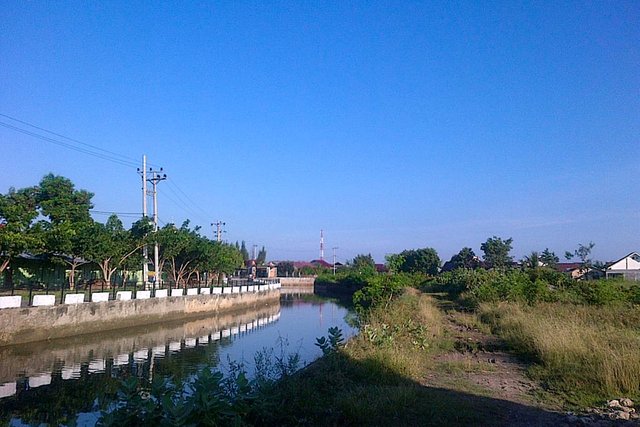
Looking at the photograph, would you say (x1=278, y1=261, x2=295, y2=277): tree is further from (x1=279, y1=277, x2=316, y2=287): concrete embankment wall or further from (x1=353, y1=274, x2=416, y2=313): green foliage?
(x1=353, y1=274, x2=416, y2=313): green foliage

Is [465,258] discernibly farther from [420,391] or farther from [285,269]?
[420,391]

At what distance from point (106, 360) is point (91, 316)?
19.6 ft

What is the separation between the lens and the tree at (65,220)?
25.7 meters

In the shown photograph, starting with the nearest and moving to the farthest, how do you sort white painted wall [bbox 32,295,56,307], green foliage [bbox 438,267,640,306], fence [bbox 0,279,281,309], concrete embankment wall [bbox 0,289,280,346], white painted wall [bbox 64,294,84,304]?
concrete embankment wall [bbox 0,289,280,346]
fence [bbox 0,279,281,309]
white painted wall [bbox 32,295,56,307]
green foliage [bbox 438,267,640,306]
white painted wall [bbox 64,294,84,304]

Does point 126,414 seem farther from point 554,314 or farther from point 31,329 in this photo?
point 31,329

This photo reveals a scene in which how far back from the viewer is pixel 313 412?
20.8 feet

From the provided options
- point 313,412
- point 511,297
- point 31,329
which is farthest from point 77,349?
point 511,297

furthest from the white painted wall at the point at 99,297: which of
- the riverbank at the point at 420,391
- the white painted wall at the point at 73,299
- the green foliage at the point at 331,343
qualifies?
the green foliage at the point at 331,343

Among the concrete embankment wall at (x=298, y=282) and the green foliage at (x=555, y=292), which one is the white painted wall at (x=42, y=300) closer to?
the green foliage at (x=555, y=292)

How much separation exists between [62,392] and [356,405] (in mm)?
8931

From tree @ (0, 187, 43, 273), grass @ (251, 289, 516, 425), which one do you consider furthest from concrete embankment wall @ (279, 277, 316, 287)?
grass @ (251, 289, 516, 425)

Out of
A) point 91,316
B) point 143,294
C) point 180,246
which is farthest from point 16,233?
point 180,246

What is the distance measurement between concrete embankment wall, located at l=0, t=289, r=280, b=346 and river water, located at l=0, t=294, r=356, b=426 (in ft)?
1.42

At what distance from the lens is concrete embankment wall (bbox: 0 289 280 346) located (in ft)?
58.7
